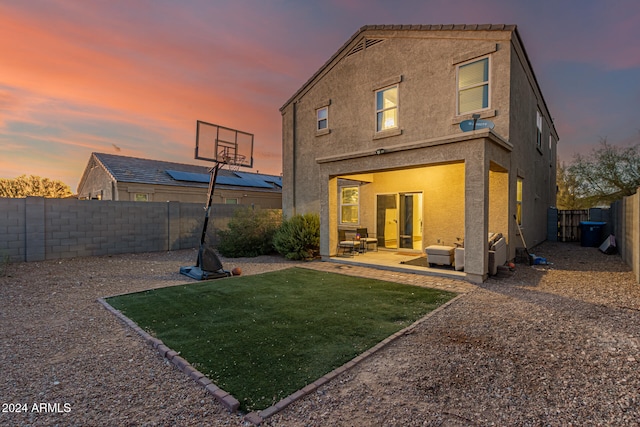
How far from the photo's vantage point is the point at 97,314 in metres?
4.89

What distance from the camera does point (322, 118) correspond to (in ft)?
41.3

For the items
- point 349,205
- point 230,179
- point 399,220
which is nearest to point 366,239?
→ point 399,220

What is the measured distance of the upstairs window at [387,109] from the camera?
1042 cm

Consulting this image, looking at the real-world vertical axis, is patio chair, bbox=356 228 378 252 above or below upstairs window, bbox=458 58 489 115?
below

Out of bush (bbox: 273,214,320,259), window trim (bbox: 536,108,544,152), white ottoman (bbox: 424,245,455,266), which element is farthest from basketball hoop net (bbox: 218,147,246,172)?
window trim (bbox: 536,108,544,152)

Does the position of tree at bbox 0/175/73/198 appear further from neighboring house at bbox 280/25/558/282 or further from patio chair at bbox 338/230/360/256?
patio chair at bbox 338/230/360/256

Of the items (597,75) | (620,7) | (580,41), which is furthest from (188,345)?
(597,75)

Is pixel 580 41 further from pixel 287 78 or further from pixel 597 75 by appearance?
pixel 287 78

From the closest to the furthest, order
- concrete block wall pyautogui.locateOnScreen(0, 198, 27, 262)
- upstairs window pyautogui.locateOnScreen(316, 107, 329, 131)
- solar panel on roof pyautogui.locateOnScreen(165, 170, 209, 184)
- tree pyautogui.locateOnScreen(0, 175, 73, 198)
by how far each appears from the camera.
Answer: concrete block wall pyautogui.locateOnScreen(0, 198, 27, 262) < upstairs window pyautogui.locateOnScreen(316, 107, 329, 131) < solar panel on roof pyautogui.locateOnScreen(165, 170, 209, 184) < tree pyautogui.locateOnScreen(0, 175, 73, 198)

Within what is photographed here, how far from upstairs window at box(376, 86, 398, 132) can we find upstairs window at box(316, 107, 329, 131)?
2428 mm

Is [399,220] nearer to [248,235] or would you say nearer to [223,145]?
[248,235]

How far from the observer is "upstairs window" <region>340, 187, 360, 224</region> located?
1271 cm

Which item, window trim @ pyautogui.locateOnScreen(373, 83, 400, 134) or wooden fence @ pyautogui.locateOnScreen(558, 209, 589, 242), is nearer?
window trim @ pyautogui.locateOnScreen(373, 83, 400, 134)

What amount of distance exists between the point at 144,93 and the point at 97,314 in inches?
393
